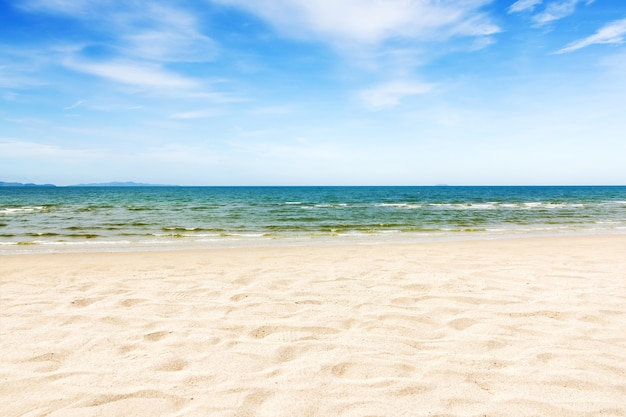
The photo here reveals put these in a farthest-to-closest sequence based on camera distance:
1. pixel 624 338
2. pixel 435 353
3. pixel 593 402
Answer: pixel 624 338 → pixel 435 353 → pixel 593 402

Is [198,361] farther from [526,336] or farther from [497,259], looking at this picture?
[497,259]

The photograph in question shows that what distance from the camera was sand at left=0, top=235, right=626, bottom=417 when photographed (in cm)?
301

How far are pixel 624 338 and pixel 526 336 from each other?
94 cm

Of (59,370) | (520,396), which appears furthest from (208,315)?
(520,396)

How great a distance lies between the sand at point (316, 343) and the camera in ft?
9.88

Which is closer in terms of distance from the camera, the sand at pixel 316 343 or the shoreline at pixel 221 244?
the sand at pixel 316 343

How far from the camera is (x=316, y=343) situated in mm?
4059

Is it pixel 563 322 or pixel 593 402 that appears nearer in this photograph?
pixel 593 402

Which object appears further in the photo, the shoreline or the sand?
the shoreline

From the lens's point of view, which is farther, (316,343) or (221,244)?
(221,244)

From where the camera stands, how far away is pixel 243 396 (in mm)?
3062

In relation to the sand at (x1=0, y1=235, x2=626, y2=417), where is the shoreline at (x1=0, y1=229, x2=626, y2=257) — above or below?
below

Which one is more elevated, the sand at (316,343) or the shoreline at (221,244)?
the sand at (316,343)

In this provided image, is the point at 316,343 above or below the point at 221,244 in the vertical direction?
above
